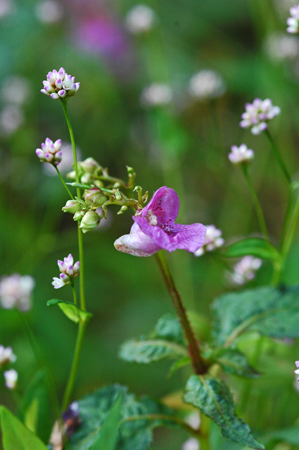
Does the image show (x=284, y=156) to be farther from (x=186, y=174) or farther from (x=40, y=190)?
(x=40, y=190)

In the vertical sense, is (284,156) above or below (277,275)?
below

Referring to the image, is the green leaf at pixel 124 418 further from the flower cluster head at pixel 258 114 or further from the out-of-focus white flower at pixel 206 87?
the out-of-focus white flower at pixel 206 87

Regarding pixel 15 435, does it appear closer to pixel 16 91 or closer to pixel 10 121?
pixel 10 121

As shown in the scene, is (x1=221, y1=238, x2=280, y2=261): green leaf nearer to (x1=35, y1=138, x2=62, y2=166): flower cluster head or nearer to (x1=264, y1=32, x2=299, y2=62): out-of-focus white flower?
(x1=35, y1=138, x2=62, y2=166): flower cluster head

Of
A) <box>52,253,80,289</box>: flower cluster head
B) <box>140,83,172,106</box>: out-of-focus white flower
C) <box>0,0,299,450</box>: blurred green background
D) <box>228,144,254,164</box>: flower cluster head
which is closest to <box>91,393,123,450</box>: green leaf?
<box>52,253,80,289</box>: flower cluster head

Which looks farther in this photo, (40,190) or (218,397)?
(40,190)

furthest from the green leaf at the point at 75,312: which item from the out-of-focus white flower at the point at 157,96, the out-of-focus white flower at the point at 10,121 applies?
the out-of-focus white flower at the point at 10,121

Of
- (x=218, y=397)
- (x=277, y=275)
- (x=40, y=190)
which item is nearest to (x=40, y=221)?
(x=40, y=190)
